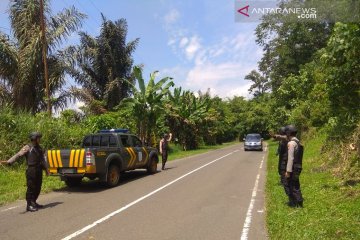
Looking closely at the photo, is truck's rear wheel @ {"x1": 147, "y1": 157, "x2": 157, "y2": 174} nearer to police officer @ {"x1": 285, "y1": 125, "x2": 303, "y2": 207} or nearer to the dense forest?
the dense forest

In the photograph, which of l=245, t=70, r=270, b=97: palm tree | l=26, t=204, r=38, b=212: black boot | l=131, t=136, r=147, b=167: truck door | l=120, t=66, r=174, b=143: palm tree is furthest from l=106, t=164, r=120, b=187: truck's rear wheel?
l=245, t=70, r=270, b=97: palm tree

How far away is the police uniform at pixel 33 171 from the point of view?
32.4 ft

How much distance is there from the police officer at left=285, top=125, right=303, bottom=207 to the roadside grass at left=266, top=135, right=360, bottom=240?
0.28 meters

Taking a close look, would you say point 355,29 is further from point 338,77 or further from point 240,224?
point 240,224

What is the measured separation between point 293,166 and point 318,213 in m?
1.12

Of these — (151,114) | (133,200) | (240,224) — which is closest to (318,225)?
(240,224)

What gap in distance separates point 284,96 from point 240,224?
33307 millimetres

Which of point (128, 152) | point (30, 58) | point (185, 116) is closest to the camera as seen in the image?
point (128, 152)

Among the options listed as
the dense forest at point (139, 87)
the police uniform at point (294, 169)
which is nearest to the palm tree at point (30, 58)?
the dense forest at point (139, 87)

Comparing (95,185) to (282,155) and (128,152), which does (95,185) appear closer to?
(128,152)

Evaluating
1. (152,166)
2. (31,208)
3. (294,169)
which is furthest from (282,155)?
(152,166)

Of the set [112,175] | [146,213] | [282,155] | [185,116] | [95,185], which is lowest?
[146,213]

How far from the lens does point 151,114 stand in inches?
1082

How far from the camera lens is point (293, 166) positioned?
9055 mm
